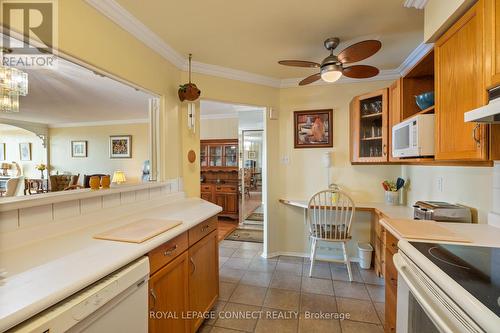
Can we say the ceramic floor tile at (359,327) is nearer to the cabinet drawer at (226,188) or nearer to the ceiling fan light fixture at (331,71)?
the ceiling fan light fixture at (331,71)

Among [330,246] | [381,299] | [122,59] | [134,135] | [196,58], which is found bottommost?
[381,299]

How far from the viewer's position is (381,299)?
2.18 metres

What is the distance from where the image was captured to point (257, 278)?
2.59m

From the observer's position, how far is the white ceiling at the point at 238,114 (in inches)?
179

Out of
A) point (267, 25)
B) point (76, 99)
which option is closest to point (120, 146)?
point (76, 99)

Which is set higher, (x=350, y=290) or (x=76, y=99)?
(x=76, y=99)

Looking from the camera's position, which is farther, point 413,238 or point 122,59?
point 122,59

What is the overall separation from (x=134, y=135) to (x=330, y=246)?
263 centimetres

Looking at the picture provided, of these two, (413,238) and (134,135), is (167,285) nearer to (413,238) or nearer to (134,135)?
(134,135)

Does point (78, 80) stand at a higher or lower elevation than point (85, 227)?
higher

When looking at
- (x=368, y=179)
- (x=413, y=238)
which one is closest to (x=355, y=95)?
(x=368, y=179)

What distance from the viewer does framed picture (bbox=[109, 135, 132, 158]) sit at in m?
1.83

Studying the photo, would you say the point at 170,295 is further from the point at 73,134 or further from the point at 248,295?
the point at 73,134

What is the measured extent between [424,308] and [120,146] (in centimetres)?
207
